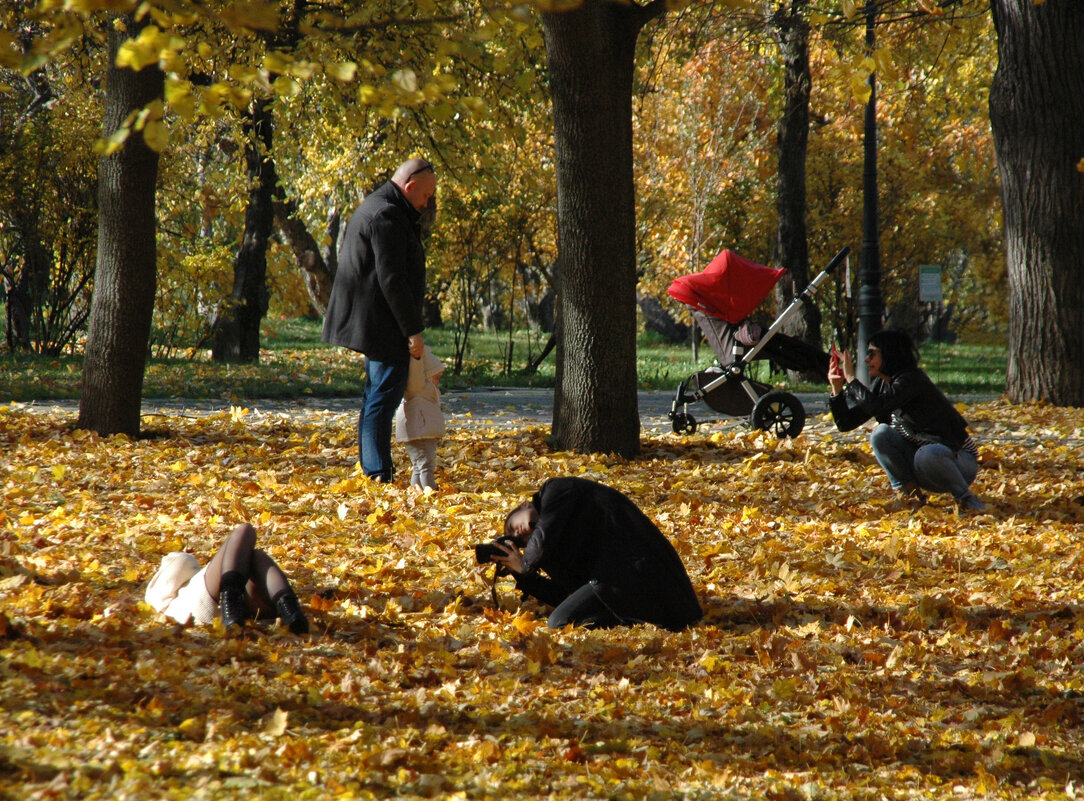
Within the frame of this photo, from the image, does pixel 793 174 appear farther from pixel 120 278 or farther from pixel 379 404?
pixel 379 404

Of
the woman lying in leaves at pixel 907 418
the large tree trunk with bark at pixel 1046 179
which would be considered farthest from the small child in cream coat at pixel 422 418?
the large tree trunk with bark at pixel 1046 179

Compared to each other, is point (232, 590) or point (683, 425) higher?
point (683, 425)

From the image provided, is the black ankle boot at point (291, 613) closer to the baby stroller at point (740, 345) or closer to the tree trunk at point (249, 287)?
the baby stroller at point (740, 345)

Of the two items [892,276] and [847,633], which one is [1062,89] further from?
[892,276]

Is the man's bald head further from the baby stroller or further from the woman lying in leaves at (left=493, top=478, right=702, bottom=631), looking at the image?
the baby stroller

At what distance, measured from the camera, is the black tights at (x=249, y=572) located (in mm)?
4199

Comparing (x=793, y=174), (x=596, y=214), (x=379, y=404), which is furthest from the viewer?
(x=793, y=174)

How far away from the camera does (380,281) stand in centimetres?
666

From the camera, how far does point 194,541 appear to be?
566cm

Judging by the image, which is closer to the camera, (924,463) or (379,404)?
(924,463)

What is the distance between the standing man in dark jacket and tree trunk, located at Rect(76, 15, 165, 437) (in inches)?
99.4

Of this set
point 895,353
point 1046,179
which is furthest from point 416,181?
point 1046,179

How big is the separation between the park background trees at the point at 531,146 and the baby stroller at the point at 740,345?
4.67 feet

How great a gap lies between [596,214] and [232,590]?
4765 mm
